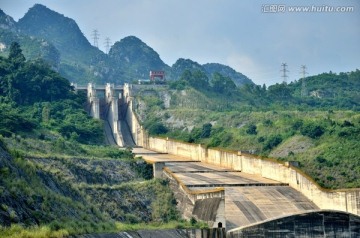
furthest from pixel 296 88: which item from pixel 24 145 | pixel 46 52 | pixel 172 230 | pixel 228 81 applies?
pixel 172 230

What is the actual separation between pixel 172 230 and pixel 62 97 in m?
69.6

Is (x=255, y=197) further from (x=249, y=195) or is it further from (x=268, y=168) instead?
(x=268, y=168)

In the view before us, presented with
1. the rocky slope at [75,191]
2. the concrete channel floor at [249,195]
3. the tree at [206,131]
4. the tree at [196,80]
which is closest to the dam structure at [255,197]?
the concrete channel floor at [249,195]

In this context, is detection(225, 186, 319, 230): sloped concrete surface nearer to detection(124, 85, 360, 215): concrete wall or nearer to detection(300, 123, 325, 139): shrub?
detection(124, 85, 360, 215): concrete wall

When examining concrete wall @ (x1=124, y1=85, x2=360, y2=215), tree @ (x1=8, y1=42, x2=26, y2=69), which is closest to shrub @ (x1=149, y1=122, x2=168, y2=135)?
concrete wall @ (x1=124, y1=85, x2=360, y2=215)

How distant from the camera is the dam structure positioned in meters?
53.9

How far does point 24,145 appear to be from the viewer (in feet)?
242

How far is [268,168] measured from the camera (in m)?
79.6

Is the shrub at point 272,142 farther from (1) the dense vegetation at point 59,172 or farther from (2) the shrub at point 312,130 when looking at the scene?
(1) the dense vegetation at point 59,172

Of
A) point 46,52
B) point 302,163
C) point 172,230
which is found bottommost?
point 172,230

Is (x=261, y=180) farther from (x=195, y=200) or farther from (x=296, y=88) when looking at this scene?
(x=296, y=88)

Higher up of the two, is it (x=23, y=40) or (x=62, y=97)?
(x=23, y=40)

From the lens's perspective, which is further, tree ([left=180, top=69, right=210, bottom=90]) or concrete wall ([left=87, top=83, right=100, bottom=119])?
tree ([left=180, top=69, right=210, bottom=90])

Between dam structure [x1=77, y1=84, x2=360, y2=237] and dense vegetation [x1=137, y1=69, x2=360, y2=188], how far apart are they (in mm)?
2859
